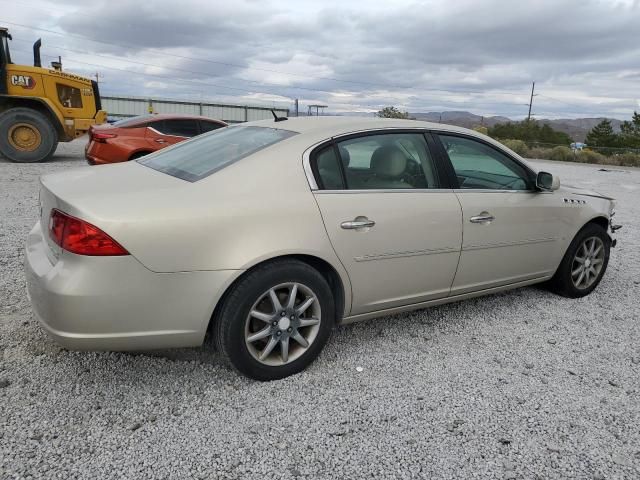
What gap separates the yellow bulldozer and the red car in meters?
3.00

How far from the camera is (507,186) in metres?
3.82

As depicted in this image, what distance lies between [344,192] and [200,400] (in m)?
1.38

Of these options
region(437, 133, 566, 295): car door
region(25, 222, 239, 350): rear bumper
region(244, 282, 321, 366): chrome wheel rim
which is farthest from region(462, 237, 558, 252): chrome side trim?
region(25, 222, 239, 350): rear bumper

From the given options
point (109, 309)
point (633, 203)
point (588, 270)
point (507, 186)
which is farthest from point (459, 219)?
point (633, 203)

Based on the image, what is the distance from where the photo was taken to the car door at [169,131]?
368 inches

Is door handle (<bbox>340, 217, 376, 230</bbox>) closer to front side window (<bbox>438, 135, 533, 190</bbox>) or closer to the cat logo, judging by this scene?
front side window (<bbox>438, 135, 533, 190</bbox>)

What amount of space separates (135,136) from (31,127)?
410 cm

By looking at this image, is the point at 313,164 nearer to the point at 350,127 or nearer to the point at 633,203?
the point at 350,127

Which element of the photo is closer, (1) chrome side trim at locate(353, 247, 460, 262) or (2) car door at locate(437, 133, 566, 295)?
(1) chrome side trim at locate(353, 247, 460, 262)

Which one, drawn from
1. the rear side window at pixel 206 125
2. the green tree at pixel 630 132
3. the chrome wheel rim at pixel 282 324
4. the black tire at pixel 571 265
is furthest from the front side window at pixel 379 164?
the green tree at pixel 630 132

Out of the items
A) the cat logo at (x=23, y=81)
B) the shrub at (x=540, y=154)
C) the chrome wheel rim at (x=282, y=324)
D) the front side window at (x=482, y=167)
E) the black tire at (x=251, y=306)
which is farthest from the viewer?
the shrub at (x=540, y=154)

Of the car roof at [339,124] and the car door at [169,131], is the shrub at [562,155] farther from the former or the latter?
the car roof at [339,124]

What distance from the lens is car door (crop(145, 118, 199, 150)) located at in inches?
368

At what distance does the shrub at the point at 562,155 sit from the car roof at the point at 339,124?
1141 inches
